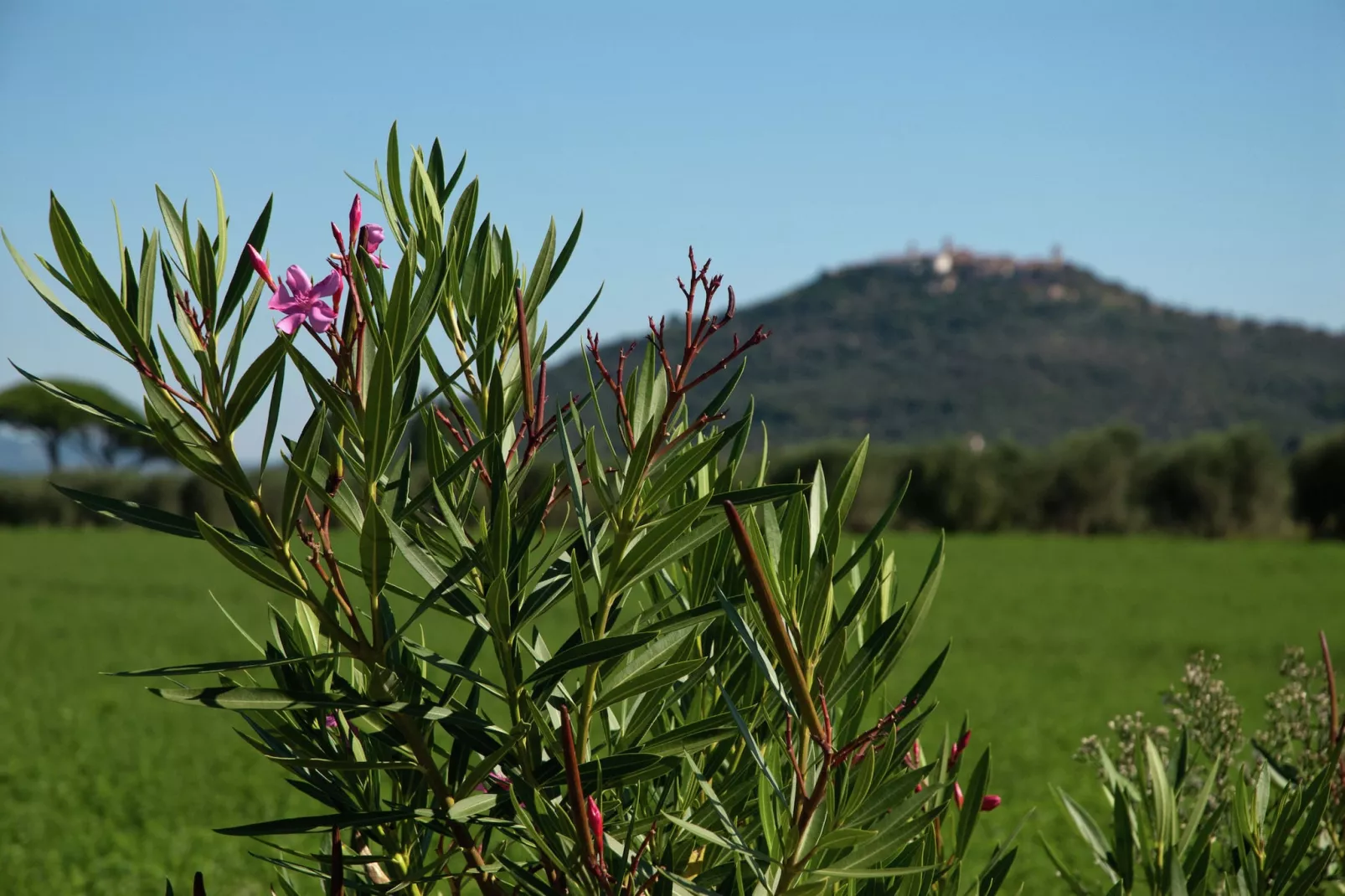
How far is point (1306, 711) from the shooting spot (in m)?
1.23

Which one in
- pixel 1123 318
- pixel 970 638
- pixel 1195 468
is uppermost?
pixel 1123 318

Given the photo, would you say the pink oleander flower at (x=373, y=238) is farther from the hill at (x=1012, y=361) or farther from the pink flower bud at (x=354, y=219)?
the hill at (x=1012, y=361)

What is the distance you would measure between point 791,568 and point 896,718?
0.37ft

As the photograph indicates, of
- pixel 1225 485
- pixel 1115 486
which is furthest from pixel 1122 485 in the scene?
pixel 1225 485

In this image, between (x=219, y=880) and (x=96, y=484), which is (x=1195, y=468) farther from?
(x=96, y=484)

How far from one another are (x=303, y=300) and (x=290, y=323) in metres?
0.02

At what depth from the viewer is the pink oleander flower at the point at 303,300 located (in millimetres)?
614

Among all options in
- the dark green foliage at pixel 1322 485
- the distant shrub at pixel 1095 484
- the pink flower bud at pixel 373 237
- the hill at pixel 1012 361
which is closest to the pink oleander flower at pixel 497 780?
the pink flower bud at pixel 373 237

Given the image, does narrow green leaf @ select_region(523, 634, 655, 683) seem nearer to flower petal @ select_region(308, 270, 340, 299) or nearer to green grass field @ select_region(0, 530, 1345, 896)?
flower petal @ select_region(308, 270, 340, 299)

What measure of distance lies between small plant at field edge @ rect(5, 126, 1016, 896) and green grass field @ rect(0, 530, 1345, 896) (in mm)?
4525

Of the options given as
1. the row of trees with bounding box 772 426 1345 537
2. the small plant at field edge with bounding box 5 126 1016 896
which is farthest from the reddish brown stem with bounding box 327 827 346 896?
the row of trees with bounding box 772 426 1345 537

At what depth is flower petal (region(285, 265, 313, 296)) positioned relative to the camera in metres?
0.61

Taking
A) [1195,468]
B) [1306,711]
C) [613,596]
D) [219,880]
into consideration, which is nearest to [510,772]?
[613,596]

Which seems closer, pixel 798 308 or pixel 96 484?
pixel 96 484
